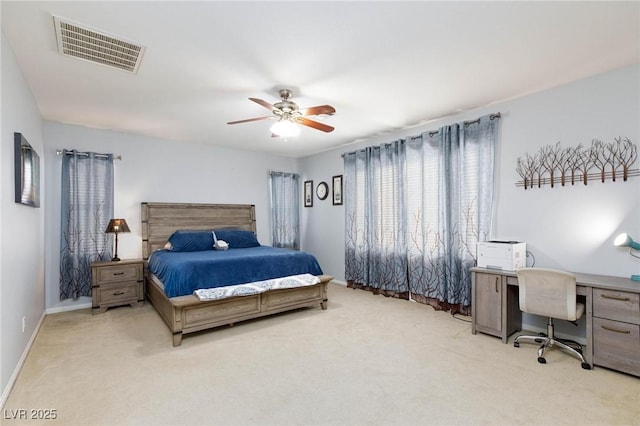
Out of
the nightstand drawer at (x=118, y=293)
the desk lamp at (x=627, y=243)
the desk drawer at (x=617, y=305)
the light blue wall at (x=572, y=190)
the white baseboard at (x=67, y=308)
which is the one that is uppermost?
the light blue wall at (x=572, y=190)

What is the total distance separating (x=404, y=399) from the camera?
84.4 inches

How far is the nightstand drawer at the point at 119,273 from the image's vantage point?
13.6 ft

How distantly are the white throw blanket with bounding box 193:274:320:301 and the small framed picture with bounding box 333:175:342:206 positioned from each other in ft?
6.65

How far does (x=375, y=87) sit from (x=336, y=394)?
A: 2.75 metres

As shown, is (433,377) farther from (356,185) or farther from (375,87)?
(356,185)

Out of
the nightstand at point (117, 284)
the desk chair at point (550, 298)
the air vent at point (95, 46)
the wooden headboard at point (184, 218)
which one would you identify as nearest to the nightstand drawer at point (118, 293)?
the nightstand at point (117, 284)

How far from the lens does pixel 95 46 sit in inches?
91.6

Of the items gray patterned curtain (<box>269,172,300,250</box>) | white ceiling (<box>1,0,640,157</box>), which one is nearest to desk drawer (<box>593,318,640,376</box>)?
white ceiling (<box>1,0,640,157</box>)

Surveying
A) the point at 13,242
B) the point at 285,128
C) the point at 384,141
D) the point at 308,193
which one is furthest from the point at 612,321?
the point at 308,193

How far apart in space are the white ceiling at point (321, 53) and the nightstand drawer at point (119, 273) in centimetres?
199

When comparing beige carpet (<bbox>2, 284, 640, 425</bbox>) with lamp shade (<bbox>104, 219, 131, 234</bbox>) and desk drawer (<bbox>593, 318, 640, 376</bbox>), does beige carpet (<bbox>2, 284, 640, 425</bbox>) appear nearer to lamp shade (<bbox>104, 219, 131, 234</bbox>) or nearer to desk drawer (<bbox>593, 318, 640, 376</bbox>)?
desk drawer (<bbox>593, 318, 640, 376</bbox>)

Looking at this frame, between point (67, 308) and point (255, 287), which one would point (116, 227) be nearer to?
point (67, 308)

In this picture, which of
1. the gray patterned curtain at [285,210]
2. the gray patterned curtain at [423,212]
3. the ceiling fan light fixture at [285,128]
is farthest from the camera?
the gray patterned curtain at [285,210]

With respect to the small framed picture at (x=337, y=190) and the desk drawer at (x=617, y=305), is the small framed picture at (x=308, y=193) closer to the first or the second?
the small framed picture at (x=337, y=190)
